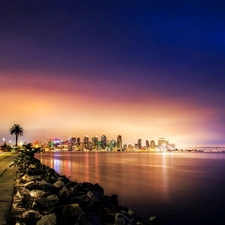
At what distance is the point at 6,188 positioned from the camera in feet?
46.8

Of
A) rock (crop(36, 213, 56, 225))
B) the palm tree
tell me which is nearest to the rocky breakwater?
rock (crop(36, 213, 56, 225))

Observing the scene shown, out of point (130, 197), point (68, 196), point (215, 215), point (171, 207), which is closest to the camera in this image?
point (68, 196)

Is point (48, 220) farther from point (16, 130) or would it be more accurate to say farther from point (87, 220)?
point (16, 130)

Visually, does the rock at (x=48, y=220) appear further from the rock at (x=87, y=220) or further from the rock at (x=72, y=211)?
the rock at (x=72, y=211)

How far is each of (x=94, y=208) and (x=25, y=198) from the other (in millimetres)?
3026

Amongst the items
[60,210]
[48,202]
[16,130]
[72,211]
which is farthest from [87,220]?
[16,130]

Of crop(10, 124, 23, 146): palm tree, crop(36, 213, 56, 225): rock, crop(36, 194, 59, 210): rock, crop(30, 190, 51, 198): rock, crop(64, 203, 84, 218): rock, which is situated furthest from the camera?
crop(10, 124, 23, 146): palm tree

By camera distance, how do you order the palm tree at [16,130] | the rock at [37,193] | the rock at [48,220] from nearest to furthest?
the rock at [48,220], the rock at [37,193], the palm tree at [16,130]

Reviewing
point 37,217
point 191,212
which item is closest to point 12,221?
point 37,217

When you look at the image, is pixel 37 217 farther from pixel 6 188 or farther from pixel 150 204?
pixel 150 204

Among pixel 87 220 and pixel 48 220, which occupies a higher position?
pixel 48 220

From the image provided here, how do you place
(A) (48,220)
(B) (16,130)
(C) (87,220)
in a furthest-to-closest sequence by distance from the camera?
(B) (16,130), (C) (87,220), (A) (48,220)

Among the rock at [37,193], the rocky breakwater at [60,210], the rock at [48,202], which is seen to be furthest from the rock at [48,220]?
the rock at [37,193]

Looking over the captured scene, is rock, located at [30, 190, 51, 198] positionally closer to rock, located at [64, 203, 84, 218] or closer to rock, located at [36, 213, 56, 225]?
rock, located at [64, 203, 84, 218]
